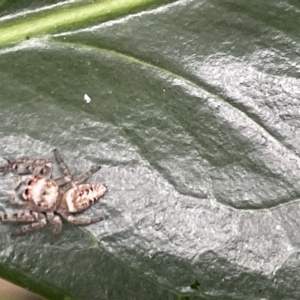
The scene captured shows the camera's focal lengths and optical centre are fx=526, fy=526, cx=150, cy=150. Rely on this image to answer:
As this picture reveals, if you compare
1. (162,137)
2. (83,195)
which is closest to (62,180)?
(83,195)

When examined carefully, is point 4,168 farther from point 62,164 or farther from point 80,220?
point 80,220

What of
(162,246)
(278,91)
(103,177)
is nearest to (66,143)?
(103,177)

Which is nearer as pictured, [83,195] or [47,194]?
[83,195]

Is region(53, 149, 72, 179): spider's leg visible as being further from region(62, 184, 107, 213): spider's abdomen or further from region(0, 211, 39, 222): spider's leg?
region(0, 211, 39, 222): spider's leg

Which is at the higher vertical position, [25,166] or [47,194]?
[25,166]

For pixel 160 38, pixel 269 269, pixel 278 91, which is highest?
pixel 160 38

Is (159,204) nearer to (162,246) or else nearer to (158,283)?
(162,246)

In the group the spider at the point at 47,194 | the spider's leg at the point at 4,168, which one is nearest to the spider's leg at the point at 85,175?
the spider at the point at 47,194
